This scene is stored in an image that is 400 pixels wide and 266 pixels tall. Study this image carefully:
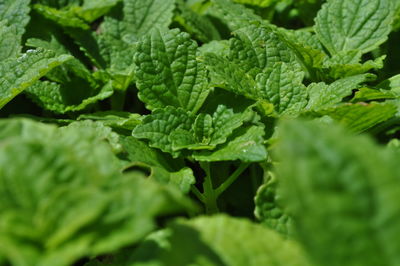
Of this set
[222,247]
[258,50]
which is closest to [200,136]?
[258,50]

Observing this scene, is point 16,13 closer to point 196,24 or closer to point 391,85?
point 196,24

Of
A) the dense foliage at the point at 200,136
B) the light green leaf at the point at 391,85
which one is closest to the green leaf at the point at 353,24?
the dense foliage at the point at 200,136

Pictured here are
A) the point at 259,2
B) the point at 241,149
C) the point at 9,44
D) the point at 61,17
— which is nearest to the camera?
the point at 241,149

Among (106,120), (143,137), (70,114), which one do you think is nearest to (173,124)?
(143,137)

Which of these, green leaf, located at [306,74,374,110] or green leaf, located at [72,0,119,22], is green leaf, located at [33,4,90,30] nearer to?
green leaf, located at [72,0,119,22]

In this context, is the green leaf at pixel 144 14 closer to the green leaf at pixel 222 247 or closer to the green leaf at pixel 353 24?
the green leaf at pixel 353 24

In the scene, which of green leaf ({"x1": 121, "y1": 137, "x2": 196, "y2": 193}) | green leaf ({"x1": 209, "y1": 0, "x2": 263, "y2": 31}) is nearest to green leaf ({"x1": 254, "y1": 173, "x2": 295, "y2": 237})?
green leaf ({"x1": 121, "y1": 137, "x2": 196, "y2": 193})
